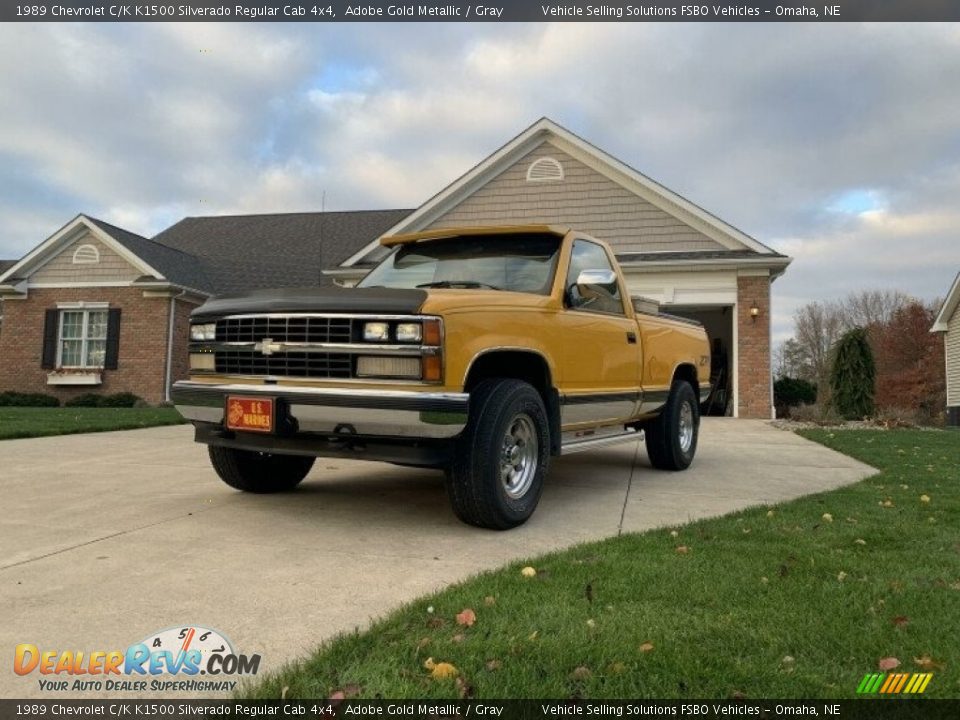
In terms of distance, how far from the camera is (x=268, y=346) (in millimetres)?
3973

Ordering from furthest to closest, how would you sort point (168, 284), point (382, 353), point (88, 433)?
point (168, 284), point (88, 433), point (382, 353)

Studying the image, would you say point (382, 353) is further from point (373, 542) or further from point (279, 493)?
point (279, 493)

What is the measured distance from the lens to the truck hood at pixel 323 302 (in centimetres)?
364

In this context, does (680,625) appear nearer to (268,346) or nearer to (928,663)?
(928,663)

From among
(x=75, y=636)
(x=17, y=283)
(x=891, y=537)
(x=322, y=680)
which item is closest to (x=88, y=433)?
(x=75, y=636)

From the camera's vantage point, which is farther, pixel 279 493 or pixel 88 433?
pixel 88 433

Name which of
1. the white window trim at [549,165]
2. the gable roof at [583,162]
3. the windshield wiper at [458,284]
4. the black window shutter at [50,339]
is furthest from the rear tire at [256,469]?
the black window shutter at [50,339]

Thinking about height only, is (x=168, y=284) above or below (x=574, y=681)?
above

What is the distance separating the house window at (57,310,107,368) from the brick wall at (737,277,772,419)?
16286 mm

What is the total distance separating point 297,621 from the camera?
8.27ft

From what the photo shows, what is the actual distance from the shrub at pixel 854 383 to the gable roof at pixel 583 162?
5245mm

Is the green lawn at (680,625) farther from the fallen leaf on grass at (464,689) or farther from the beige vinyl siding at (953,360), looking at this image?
the beige vinyl siding at (953,360)

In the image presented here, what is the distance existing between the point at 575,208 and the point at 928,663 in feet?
47.3

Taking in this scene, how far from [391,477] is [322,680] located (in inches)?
157
